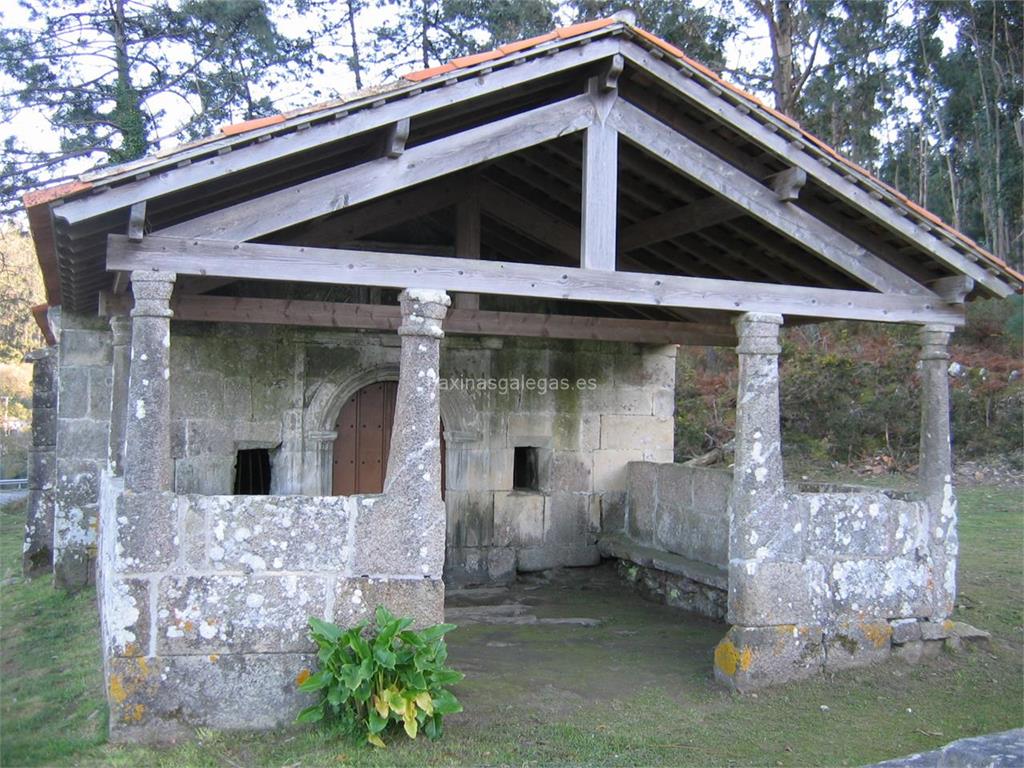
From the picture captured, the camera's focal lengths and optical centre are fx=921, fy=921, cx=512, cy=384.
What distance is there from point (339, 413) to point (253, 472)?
116 cm

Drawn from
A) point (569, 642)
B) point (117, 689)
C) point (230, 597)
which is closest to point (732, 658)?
point (569, 642)

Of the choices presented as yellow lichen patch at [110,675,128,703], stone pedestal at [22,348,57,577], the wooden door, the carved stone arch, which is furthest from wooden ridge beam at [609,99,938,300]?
stone pedestal at [22,348,57,577]

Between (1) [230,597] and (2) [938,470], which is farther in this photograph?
(2) [938,470]

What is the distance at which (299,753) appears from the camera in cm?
495

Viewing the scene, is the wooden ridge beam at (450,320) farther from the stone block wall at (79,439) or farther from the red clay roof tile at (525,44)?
the red clay roof tile at (525,44)

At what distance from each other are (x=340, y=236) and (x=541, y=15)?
1174 centimetres

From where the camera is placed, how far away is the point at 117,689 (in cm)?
504

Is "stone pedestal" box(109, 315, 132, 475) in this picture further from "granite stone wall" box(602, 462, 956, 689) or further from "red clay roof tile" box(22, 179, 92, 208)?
"granite stone wall" box(602, 462, 956, 689)

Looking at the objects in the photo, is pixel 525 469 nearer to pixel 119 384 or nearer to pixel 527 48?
pixel 119 384

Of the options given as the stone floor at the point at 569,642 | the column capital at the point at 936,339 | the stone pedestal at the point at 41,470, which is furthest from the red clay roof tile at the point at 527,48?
the stone pedestal at the point at 41,470

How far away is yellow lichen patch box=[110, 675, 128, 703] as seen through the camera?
16.5 feet

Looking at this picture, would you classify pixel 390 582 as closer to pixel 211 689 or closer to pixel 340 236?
pixel 211 689

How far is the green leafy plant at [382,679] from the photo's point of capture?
16.6 ft

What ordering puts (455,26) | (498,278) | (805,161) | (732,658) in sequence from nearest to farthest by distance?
(498,278) → (732,658) → (805,161) → (455,26)
